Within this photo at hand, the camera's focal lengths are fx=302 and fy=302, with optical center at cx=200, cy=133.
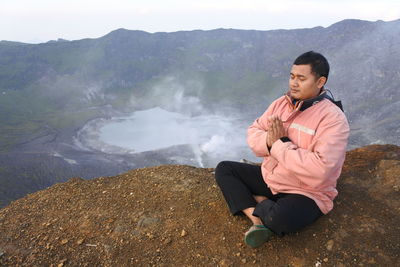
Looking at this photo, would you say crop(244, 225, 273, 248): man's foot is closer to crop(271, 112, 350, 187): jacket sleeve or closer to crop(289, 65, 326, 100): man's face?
crop(271, 112, 350, 187): jacket sleeve

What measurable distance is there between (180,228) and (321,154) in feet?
8.19

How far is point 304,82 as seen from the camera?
420cm

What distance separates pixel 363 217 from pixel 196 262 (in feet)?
9.25

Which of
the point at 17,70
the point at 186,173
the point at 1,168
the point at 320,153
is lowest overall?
the point at 1,168

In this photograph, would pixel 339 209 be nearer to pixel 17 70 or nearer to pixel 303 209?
pixel 303 209

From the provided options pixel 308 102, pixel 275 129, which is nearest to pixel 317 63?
pixel 308 102

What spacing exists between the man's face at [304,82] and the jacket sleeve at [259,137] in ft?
2.10

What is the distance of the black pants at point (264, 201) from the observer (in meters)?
4.04

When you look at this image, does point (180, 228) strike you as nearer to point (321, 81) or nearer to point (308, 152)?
point (308, 152)

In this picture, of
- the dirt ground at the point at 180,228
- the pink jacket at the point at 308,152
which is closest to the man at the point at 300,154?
the pink jacket at the point at 308,152

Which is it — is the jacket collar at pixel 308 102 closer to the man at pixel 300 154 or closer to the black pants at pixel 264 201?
the man at pixel 300 154

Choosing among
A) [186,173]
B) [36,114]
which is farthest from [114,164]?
[186,173]

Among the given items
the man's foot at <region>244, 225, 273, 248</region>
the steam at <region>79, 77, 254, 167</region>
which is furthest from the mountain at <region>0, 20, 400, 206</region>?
the man's foot at <region>244, 225, 273, 248</region>

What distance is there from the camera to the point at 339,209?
5039 mm
